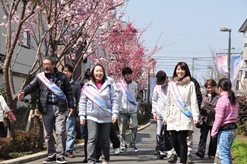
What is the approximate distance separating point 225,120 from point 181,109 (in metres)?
0.83

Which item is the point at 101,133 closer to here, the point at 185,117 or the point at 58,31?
the point at 185,117

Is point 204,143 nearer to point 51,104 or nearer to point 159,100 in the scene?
point 159,100

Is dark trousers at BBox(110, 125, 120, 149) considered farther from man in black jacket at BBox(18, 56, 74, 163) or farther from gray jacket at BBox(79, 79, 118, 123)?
gray jacket at BBox(79, 79, 118, 123)

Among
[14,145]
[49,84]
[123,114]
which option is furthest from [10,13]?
[123,114]

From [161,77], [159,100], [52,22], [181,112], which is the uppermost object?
[52,22]

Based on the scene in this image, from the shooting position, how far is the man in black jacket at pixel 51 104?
23.7ft

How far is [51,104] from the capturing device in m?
7.27

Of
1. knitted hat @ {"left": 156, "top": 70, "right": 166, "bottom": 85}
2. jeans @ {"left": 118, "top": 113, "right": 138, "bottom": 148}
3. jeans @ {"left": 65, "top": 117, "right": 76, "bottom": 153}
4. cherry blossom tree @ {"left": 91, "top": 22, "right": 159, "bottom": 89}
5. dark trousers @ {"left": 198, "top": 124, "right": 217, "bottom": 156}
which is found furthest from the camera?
cherry blossom tree @ {"left": 91, "top": 22, "right": 159, "bottom": 89}

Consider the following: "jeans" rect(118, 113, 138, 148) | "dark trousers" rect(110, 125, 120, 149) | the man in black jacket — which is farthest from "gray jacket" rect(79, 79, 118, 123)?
"jeans" rect(118, 113, 138, 148)

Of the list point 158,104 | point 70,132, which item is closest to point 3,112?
point 70,132

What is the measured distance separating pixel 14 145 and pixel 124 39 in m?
17.9

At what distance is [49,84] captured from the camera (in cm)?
723

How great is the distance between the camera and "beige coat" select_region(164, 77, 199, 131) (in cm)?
710

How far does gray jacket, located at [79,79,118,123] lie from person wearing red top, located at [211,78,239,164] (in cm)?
162
